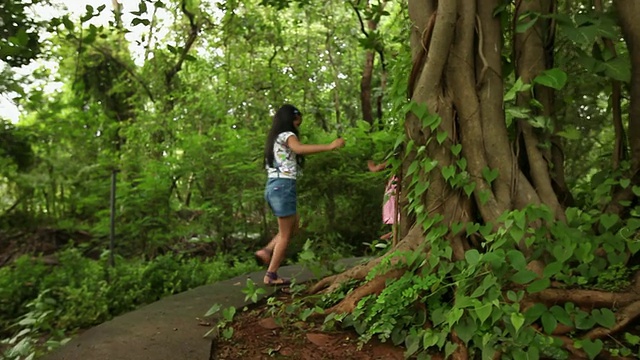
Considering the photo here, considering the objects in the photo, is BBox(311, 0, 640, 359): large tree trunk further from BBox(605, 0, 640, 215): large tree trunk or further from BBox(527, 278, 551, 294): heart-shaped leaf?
BBox(527, 278, 551, 294): heart-shaped leaf

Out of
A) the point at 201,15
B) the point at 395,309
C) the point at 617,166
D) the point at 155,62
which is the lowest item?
the point at 395,309

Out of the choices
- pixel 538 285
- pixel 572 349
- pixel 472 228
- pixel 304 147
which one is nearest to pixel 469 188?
pixel 472 228

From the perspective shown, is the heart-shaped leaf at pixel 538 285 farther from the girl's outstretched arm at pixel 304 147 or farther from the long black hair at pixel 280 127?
the long black hair at pixel 280 127

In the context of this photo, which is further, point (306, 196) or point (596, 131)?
point (306, 196)

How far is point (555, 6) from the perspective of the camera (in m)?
4.08

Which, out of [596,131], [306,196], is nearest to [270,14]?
[306,196]

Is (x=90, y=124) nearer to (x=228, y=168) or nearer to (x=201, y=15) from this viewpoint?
(x=201, y=15)

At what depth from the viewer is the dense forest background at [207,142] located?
4.06 meters

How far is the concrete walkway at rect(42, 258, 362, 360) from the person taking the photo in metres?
3.54

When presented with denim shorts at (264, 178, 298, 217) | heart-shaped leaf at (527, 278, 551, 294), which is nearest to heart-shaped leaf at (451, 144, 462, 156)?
heart-shaped leaf at (527, 278, 551, 294)

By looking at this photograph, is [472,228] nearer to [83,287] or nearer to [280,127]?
[280,127]

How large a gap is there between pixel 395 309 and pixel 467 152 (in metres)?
1.21

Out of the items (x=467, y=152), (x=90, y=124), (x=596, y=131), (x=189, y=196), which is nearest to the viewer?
(x=467, y=152)

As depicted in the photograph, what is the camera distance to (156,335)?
3.93m
